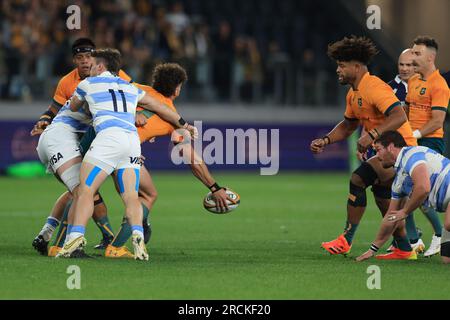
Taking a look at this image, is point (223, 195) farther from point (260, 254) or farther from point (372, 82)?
point (372, 82)

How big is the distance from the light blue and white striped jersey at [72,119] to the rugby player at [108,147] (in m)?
0.57

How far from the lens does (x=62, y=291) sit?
7.91 metres

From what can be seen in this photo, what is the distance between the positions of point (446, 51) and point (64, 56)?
985 centimetres

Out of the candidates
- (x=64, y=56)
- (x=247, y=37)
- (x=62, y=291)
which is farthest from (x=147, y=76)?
(x=62, y=291)

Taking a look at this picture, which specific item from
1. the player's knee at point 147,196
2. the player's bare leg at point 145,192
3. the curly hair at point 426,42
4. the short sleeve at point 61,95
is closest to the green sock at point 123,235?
the player's bare leg at point 145,192

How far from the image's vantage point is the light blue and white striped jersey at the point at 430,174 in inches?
387

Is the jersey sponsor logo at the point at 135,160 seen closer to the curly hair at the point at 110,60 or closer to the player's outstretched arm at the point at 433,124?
the curly hair at the point at 110,60

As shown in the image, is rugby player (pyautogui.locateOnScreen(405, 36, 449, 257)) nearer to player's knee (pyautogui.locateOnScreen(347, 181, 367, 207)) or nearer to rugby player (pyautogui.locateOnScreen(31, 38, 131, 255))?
player's knee (pyautogui.locateOnScreen(347, 181, 367, 207))

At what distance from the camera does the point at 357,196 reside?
34.6 feet

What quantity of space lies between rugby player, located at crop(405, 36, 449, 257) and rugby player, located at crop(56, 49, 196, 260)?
2.84 m

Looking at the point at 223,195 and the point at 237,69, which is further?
the point at 237,69

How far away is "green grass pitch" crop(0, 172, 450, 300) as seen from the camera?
26.2 ft

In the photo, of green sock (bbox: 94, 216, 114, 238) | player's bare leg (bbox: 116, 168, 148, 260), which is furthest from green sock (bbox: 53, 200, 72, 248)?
player's bare leg (bbox: 116, 168, 148, 260)
